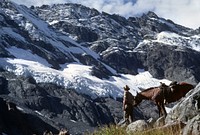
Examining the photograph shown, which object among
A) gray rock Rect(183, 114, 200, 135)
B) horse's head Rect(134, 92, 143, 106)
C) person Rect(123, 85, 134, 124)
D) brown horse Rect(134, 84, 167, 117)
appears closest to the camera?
gray rock Rect(183, 114, 200, 135)

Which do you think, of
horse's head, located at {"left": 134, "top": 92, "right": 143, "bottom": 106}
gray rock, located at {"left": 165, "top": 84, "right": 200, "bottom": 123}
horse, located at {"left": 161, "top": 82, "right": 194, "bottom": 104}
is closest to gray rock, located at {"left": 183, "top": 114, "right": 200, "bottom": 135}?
gray rock, located at {"left": 165, "top": 84, "right": 200, "bottom": 123}

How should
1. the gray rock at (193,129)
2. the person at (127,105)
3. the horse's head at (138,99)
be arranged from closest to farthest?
the gray rock at (193,129), the person at (127,105), the horse's head at (138,99)

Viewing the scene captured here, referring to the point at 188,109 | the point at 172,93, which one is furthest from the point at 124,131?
the point at 172,93

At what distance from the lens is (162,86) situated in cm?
1906

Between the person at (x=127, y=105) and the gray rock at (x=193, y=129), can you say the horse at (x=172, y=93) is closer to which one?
the person at (x=127, y=105)

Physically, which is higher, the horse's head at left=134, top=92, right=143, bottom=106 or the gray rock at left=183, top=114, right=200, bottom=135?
the gray rock at left=183, top=114, right=200, bottom=135

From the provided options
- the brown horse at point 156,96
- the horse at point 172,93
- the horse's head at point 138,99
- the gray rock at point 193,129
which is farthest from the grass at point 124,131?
the horse's head at point 138,99

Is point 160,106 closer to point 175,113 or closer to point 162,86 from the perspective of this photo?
point 162,86

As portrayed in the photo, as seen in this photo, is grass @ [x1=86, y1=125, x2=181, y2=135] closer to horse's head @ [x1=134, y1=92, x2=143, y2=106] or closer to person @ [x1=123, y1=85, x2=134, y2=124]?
person @ [x1=123, y1=85, x2=134, y2=124]

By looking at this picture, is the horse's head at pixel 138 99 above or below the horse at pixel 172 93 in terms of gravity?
below

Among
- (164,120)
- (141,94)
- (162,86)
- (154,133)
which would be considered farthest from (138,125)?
(141,94)

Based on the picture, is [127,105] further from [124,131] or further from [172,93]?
[124,131]

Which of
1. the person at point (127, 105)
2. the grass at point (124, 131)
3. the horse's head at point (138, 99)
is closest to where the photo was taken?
the grass at point (124, 131)

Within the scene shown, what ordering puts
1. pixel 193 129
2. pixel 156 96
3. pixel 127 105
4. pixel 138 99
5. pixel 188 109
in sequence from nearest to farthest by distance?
1. pixel 193 129
2. pixel 188 109
3. pixel 156 96
4. pixel 127 105
5. pixel 138 99
